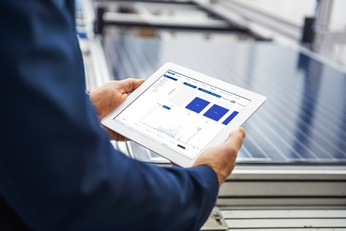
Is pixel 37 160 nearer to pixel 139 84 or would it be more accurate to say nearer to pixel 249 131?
pixel 139 84

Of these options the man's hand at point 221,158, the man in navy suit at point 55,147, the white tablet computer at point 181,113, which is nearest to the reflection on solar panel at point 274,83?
the white tablet computer at point 181,113

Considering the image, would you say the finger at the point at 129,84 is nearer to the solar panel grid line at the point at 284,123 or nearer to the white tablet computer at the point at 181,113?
the white tablet computer at the point at 181,113

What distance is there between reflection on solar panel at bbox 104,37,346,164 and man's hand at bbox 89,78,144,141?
394 mm

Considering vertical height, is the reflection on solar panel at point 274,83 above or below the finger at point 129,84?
below

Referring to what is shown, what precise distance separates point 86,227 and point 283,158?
81 cm

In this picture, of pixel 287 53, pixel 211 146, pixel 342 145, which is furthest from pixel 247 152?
pixel 287 53

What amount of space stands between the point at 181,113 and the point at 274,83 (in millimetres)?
1213

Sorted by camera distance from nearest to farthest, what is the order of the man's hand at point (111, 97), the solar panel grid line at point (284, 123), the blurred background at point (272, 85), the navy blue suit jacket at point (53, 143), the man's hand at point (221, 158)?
1. the navy blue suit jacket at point (53, 143)
2. the man's hand at point (221, 158)
3. the man's hand at point (111, 97)
4. the blurred background at point (272, 85)
5. the solar panel grid line at point (284, 123)

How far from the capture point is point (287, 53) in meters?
2.70

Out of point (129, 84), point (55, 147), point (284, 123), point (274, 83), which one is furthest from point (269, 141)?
point (55, 147)

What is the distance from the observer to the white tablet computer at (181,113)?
0.94 meters

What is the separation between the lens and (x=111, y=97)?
111 centimetres

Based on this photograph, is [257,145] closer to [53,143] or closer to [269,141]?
[269,141]

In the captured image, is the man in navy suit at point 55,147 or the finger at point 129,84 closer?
the man in navy suit at point 55,147
